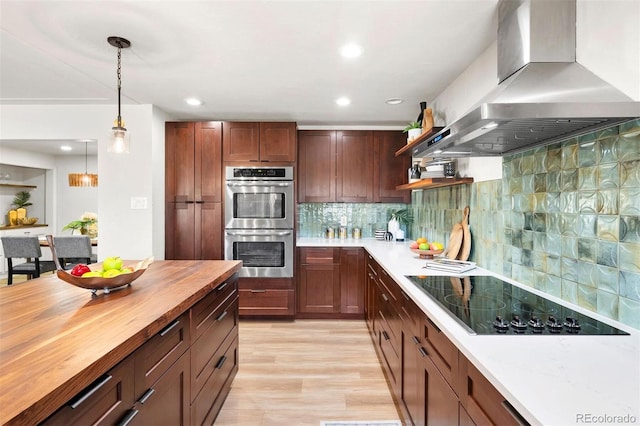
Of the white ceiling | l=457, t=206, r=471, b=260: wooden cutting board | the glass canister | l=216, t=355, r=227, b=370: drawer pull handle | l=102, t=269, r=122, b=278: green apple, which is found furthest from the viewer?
the glass canister

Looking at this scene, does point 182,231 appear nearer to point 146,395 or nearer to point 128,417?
point 146,395

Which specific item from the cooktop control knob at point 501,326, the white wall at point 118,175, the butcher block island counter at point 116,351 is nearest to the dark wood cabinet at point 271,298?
the white wall at point 118,175

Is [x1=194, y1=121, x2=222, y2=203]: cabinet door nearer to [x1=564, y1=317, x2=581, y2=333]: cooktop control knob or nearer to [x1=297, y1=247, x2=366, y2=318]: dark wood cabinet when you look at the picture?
[x1=297, y1=247, x2=366, y2=318]: dark wood cabinet

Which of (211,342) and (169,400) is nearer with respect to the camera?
(169,400)

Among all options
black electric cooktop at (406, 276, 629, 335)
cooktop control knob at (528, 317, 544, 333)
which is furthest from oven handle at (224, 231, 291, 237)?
cooktop control knob at (528, 317, 544, 333)

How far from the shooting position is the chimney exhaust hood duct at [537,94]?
3.87ft

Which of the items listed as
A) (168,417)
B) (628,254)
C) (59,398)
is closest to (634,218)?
(628,254)

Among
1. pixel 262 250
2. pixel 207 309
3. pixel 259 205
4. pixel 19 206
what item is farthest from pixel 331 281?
pixel 19 206

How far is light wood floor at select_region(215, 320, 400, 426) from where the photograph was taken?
215 centimetres

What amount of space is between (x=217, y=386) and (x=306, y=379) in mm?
756

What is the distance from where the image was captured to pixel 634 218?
1.24 m

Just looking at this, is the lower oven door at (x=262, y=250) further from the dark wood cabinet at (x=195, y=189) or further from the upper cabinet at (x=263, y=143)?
the upper cabinet at (x=263, y=143)

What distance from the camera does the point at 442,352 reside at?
131cm

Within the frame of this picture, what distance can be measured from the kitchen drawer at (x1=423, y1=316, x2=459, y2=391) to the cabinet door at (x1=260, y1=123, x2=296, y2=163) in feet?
9.11
